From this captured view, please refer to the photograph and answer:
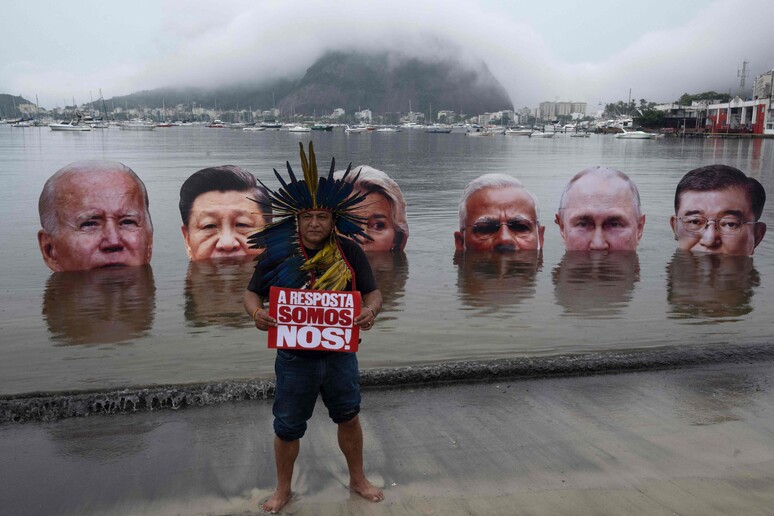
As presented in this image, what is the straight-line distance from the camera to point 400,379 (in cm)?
683

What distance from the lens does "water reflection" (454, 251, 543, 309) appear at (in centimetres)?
1070

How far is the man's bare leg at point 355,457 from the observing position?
464cm

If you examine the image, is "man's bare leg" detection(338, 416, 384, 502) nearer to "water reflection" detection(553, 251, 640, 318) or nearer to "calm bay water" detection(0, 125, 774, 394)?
"calm bay water" detection(0, 125, 774, 394)

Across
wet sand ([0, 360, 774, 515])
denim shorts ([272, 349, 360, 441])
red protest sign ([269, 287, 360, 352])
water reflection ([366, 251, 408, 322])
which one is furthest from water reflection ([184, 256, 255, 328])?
red protest sign ([269, 287, 360, 352])

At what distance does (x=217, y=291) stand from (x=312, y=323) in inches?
277

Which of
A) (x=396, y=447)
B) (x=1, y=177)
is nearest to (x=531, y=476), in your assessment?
(x=396, y=447)

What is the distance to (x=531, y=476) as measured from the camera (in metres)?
5.02

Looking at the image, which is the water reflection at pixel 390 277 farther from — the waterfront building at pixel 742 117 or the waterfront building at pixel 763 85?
the waterfront building at pixel 763 85

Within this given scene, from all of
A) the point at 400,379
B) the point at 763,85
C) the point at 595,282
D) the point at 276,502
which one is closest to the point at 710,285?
the point at 595,282

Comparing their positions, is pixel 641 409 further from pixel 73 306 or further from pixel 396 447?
pixel 73 306

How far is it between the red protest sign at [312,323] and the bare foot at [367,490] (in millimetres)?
1056

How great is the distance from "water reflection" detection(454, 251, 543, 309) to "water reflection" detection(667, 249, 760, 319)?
2.32 meters

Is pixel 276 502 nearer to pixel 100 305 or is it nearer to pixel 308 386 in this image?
pixel 308 386

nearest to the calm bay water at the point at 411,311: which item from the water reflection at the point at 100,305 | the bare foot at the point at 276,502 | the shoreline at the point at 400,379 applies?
the water reflection at the point at 100,305
